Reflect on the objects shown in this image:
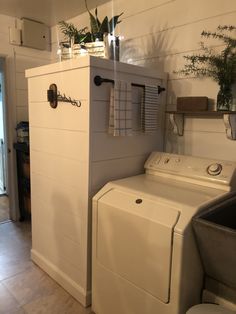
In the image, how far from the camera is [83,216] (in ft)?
6.08

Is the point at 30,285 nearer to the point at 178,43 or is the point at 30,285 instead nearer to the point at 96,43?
the point at 96,43

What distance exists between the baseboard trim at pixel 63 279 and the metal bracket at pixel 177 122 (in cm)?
139

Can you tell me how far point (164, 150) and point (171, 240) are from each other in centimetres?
114

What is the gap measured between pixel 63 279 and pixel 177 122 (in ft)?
5.05

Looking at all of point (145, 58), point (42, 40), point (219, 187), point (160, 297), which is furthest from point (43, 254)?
point (42, 40)

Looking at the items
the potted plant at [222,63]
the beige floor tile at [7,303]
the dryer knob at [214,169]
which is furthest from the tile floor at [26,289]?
the potted plant at [222,63]

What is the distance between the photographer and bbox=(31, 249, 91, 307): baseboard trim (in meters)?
1.91

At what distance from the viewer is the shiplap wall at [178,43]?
1.94 meters

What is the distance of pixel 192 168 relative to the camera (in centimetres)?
185

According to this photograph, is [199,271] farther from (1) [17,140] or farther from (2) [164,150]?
(1) [17,140]

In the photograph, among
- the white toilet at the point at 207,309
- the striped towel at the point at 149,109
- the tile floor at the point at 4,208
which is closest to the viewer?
the white toilet at the point at 207,309

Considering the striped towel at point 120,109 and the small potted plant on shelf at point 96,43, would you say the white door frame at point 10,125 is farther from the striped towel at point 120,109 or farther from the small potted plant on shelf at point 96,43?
the striped towel at point 120,109

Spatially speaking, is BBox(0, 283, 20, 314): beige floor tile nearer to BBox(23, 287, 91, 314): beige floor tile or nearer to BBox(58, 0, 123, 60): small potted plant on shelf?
BBox(23, 287, 91, 314): beige floor tile

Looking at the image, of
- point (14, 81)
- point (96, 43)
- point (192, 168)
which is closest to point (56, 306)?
point (192, 168)
